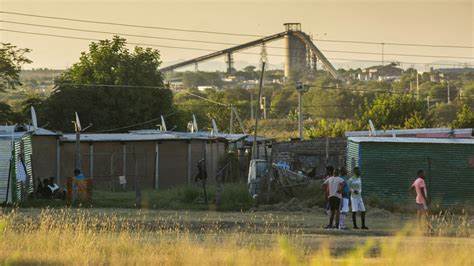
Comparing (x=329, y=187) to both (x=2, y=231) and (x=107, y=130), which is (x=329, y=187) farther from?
(x=107, y=130)

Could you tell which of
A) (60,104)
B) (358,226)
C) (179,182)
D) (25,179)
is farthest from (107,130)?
(358,226)

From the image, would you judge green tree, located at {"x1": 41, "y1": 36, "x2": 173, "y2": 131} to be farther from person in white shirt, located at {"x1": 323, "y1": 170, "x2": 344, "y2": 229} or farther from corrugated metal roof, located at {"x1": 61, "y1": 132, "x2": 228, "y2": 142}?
person in white shirt, located at {"x1": 323, "y1": 170, "x2": 344, "y2": 229}

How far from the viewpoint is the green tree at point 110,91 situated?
59.0 metres

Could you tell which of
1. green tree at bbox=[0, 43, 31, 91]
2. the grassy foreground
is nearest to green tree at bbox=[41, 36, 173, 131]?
green tree at bbox=[0, 43, 31, 91]

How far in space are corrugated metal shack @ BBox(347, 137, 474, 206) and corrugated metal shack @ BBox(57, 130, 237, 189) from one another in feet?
38.0

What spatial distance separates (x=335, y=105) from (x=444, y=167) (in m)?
101

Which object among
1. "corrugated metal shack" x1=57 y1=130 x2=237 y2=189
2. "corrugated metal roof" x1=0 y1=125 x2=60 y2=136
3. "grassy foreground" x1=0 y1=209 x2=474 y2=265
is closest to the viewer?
"grassy foreground" x1=0 y1=209 x2=474 y2=265

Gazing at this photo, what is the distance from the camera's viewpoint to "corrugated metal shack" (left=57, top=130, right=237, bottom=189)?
44438 millimetres

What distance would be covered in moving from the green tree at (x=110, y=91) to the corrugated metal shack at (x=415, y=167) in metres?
27.0

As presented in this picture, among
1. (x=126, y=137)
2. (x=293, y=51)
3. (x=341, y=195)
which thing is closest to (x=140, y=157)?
(x=126, y=137)

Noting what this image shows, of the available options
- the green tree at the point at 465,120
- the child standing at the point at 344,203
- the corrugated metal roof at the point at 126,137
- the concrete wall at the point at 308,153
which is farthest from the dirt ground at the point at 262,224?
the green tree at the point at 465,120

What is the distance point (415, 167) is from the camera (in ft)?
112

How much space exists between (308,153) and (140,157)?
23.4 ft

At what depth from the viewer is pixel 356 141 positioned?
34.4m
